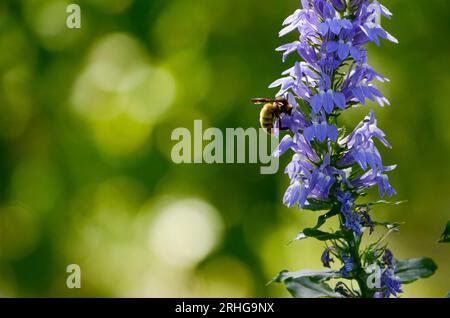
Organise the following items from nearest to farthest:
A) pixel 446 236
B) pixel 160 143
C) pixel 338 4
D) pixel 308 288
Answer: pixel 446 236 < pixel 338 4 < pixel 308 288 < pixel 160 143

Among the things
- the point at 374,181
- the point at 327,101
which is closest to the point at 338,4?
the point at 327,101

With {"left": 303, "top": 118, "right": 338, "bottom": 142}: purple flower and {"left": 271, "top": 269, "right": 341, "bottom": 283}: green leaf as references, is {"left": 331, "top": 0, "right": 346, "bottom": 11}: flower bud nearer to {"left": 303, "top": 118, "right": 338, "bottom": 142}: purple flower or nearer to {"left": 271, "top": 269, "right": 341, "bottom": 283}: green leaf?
{"left": 303, "top": 118, "right": 338, "bottom": 142}: purple flower

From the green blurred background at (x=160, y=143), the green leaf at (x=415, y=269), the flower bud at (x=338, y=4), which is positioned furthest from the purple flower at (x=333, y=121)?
the green blurred background at (x=160, y=143)

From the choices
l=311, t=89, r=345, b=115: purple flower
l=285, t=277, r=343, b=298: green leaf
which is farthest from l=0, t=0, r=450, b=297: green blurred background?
l=311, t=89, r=345, b=115: purple flower

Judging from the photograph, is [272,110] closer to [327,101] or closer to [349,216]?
[327,101]

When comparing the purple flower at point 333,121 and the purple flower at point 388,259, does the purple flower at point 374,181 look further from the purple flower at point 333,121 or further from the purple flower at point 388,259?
the purple flower at point 388,259

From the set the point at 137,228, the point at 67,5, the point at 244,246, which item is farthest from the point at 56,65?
the point at 244,246
